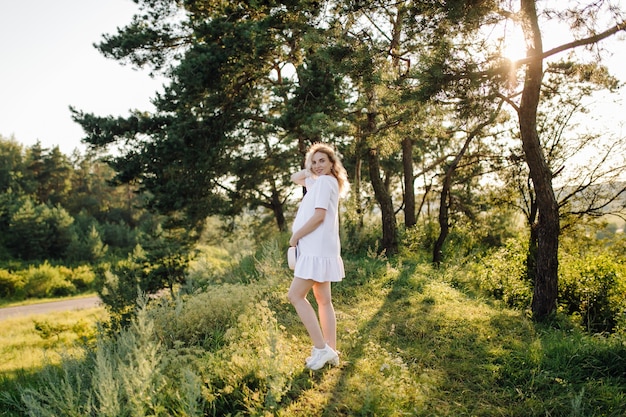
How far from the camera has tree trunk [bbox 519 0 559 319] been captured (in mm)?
5887

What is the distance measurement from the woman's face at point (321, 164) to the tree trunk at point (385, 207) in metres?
7.14

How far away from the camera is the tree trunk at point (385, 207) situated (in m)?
10.8

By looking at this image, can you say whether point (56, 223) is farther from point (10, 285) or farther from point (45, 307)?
point (45, 307)

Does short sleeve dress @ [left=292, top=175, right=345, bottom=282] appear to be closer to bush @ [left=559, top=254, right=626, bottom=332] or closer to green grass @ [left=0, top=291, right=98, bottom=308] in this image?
bush @ [left=559, top=254, right=626, bottom=332]

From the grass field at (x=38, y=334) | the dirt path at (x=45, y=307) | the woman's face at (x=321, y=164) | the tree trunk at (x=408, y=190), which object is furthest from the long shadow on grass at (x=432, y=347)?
the dirt path at (x=45, y=307)

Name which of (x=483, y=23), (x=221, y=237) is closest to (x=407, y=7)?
(x=483, y=23)

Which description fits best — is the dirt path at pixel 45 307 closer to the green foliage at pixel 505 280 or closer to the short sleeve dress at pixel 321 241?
the green foliage at pixel 505 280

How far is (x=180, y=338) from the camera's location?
15.5 ft

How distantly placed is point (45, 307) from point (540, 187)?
26.3m

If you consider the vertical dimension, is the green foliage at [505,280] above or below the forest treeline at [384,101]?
below

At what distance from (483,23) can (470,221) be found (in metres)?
8.42

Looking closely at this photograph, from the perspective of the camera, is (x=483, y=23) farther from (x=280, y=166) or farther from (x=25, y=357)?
(x=25, y=357)

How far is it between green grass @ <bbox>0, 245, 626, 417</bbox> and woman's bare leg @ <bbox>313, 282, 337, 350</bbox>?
0.33m

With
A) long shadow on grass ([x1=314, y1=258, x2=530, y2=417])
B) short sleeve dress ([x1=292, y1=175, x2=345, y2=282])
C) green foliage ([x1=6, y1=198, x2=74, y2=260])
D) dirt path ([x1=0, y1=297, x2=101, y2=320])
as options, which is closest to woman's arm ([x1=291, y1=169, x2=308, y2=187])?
short sleeve dress ([x1=292, y1=175, x2=345, y2=282])
